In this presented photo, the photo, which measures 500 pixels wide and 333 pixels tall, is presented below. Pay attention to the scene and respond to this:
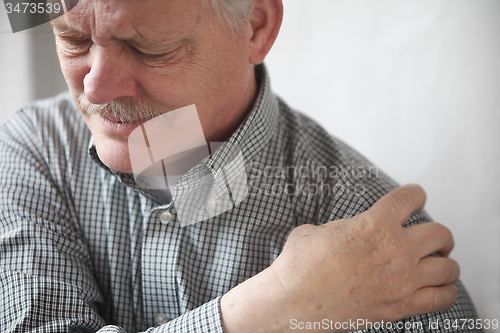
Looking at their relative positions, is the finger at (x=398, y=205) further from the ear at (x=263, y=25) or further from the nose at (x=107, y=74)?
the nose at (x=107, y=74)

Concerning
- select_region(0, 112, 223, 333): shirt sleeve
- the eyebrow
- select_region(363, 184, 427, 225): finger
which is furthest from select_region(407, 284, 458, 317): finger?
the eyebrow

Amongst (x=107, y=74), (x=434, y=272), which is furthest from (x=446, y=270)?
(x=107, y=74)

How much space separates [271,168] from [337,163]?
17cm

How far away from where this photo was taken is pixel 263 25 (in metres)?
0.90

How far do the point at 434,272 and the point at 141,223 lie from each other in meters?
0.65

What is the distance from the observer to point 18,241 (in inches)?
33.0

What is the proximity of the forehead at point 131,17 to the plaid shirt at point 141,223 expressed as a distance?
291 millimetres

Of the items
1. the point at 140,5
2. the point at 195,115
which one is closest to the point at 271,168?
the point at 195,115

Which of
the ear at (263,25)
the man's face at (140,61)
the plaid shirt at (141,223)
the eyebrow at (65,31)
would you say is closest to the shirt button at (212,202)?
the plaid shirt at (141,223)

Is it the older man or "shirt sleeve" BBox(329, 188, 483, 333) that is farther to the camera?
"shirt sleeve" BBox(329, 188, 483, 333)

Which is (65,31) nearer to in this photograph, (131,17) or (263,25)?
(131,17)

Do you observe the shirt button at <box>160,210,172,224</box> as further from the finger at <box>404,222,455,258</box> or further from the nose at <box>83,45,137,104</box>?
the finger at <box>404,222,455,258</box>

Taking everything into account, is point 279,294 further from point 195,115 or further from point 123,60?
point 123,60

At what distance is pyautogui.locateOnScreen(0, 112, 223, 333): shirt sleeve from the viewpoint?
0.79m
